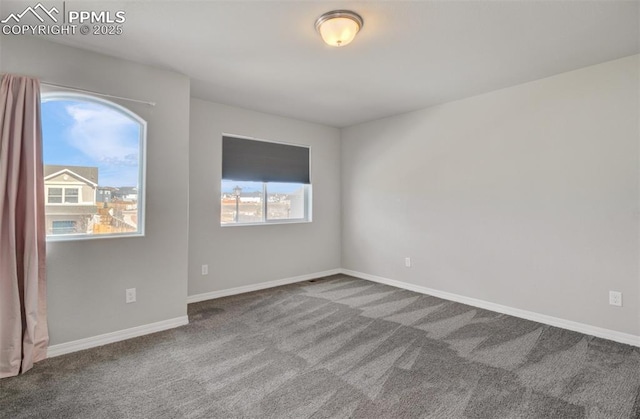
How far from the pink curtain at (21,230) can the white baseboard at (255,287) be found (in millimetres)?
1575

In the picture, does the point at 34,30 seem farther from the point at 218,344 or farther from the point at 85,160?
the point at 218,344

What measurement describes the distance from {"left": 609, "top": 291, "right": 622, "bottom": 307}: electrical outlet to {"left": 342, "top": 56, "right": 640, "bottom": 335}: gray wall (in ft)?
0.13

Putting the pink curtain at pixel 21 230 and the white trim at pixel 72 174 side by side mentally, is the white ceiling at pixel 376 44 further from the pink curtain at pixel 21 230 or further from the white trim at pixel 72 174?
the white trim at pixel 72 174

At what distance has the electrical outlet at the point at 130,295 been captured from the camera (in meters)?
2.78

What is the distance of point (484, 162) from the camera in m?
3.60

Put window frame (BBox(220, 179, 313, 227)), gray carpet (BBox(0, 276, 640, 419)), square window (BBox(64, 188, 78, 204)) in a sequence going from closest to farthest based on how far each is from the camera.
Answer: gray carpet (BBox(0, 276, 640, 419)) → square window (BBox(64, 188, 78, 204)) → window frame (BBox(220, 179, 313, 227))

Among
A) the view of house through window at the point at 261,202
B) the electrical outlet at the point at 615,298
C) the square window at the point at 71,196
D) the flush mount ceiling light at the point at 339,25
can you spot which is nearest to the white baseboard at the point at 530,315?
the electrical outlet at the point at 615,298

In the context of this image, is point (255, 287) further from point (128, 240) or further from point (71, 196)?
point (71, 196)

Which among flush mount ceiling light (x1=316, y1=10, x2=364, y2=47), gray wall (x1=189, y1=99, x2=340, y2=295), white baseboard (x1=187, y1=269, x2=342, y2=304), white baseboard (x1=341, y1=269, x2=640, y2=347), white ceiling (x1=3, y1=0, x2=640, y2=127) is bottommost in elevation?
white baseboard (x1=341, y1=269, x2=640, y2=347)

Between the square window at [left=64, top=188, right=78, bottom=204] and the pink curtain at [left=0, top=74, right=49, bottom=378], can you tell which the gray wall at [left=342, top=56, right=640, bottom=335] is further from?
the pink curtain at [left=0, top=74, right=49, bottom=378]

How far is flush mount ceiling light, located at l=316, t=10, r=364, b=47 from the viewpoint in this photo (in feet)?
6.75

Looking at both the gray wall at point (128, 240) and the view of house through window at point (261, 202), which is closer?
the gray wall at point (128, 240)

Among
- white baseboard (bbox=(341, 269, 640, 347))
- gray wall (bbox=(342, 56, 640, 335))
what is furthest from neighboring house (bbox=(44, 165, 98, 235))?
white baseboard (bbox=(341, 269, 640, 347))

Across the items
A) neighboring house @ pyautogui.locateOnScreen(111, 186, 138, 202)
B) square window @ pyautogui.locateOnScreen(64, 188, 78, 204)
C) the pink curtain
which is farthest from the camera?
neighboring house @ pyautogui.locateOnScreen(111, 186, 138, 202)
